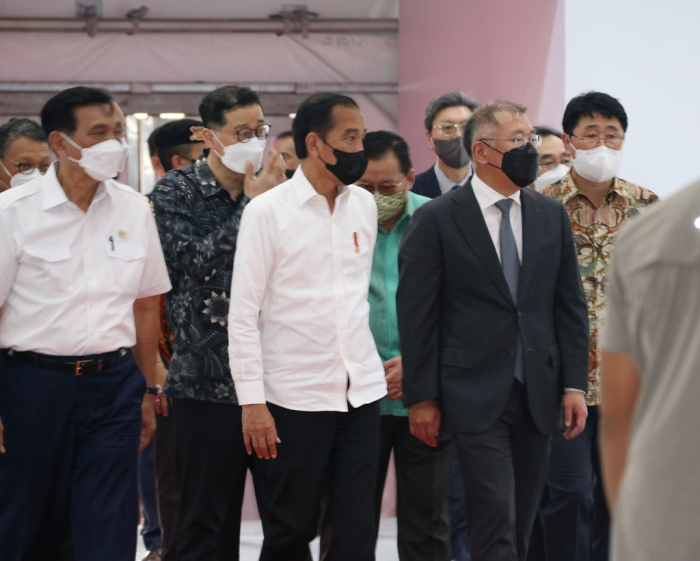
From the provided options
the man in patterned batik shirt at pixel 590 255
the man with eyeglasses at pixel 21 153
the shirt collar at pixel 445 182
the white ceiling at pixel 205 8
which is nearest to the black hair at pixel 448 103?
the shirt collar at pixel 445 182

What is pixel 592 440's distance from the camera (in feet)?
11.2

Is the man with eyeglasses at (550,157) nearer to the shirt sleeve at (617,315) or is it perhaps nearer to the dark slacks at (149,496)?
the dark slacks at (149,496)

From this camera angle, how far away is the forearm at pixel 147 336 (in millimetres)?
3082

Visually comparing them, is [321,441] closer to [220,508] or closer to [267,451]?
[267,451]

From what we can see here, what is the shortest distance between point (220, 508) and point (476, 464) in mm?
823

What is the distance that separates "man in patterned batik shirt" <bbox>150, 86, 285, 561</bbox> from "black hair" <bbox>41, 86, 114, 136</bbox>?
1.28ft

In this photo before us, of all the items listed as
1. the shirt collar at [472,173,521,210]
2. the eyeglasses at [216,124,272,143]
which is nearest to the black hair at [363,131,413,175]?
the eyeglasses at [216,124,272,143]

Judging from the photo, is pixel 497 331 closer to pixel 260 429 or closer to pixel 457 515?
pixel 260 429

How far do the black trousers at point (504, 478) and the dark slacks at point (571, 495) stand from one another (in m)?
0.42

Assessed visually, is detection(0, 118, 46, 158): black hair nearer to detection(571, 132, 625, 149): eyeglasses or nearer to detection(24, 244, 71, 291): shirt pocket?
detection(24, 244, 71, 291): shirt pocket

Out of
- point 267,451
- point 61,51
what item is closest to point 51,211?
point 267,451

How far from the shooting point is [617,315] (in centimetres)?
122

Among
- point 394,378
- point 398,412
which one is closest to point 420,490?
point 398,412

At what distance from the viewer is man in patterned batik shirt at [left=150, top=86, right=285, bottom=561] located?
9.67 feet
